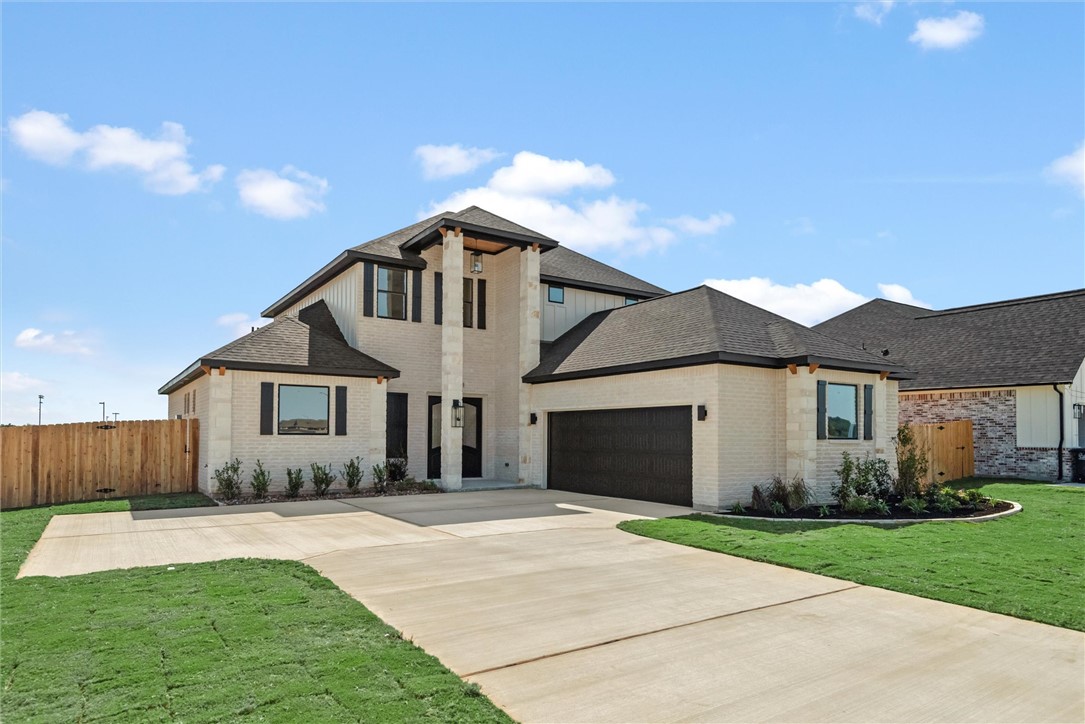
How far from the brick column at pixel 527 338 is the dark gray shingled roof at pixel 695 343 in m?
0.48

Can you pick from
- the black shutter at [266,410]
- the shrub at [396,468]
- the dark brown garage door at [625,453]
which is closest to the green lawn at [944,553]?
the dark brown garage door at [625,453]

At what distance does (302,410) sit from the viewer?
17328mm

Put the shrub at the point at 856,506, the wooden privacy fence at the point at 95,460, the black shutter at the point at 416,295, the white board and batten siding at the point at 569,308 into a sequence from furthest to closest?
the white board and batten siding at the point at 569,308 < the black shutter at the point at 416,295 < the wooden privacy fence at the point at 95,460 < the shrub at the point at 856,506

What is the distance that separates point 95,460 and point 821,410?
55.5ft

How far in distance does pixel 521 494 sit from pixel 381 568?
910cm

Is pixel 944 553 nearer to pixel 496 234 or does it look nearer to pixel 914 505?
pixel 914 505

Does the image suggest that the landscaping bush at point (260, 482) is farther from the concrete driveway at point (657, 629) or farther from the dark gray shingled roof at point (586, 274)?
the dark gray shingled roof at point (586, 274)

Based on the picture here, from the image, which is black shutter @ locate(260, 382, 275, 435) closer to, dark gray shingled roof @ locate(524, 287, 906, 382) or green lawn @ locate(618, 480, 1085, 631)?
dark gray shingled roof @ locate(524, 287, 906, 382)

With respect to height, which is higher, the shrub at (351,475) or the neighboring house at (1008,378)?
the neighboring house at (1008,378)

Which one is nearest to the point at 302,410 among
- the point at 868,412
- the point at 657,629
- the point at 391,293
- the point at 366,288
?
the point at 366,288

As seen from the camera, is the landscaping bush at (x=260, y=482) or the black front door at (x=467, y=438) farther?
the black front door at (x=467, y=438)

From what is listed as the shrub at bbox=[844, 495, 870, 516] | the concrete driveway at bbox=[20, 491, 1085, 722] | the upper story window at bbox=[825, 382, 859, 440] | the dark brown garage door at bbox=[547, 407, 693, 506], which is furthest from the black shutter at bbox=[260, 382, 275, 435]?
the shrub at bbox=[844, 495, 870, 516]

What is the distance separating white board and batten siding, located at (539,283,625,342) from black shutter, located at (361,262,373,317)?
5.23 metres

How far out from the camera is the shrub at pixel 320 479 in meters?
16.8
